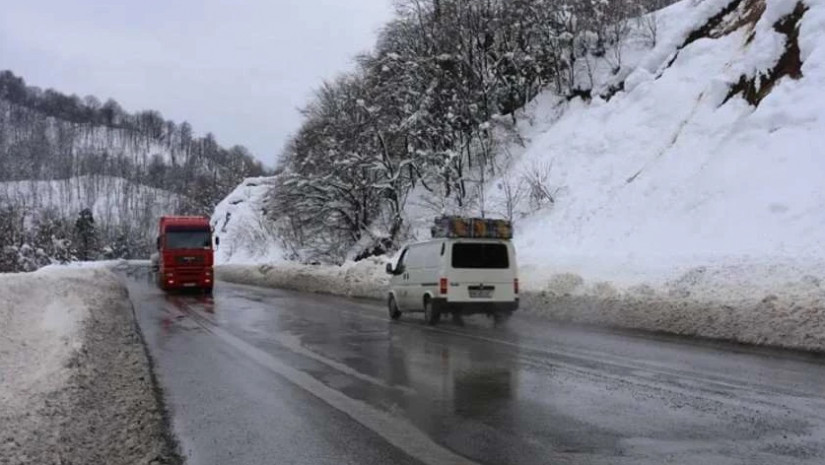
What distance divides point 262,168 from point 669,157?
4814 inches

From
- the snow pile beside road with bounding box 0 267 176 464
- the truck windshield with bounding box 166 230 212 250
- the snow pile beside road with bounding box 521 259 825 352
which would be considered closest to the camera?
the snow pile beside road with bounding box 0 267 176 464

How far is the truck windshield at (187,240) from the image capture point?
34.4 meters

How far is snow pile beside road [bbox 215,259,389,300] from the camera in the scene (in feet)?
102

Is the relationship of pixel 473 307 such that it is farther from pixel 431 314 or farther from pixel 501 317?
pixel 501 317

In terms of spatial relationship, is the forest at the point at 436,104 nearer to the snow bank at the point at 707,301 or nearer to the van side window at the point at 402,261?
the snow bank at the point at 707,301

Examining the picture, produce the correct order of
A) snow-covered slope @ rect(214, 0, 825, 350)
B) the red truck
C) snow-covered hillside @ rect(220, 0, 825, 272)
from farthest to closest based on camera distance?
1. the red truck
2. snow-covered hillside @ rect(220, 0, 825, 272)
3. snow-covered slope @ rect(214, 0, 825, 350)

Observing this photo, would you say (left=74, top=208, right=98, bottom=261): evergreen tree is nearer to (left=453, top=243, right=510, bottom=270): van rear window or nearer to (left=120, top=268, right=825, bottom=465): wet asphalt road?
(left=453, top=243, right=510, bottom=270): van rear window

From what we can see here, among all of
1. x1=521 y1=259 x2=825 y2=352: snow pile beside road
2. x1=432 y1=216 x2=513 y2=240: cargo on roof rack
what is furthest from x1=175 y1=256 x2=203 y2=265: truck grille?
x1=432 y1=216 x2=513 y2=240: cargo on roof rack

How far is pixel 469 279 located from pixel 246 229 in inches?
2560

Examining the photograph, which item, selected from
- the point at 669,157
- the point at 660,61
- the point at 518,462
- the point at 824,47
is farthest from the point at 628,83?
the point at 518,462

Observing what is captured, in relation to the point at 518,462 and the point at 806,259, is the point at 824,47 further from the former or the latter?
the point at 518,462

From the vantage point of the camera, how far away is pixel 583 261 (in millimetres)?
22891

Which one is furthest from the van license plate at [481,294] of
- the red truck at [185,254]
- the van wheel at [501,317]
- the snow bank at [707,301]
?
the red truck at [185,254]

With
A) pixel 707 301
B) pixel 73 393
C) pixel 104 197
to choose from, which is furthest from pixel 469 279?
pixel 104 197
